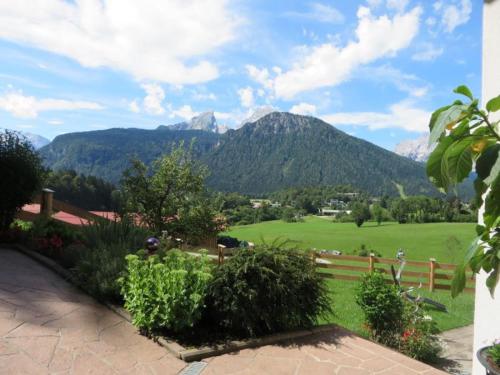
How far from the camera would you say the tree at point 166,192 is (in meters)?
10.2

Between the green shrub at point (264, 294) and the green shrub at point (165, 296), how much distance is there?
0.22 meters

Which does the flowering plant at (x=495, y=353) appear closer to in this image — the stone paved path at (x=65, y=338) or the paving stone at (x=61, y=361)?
the stone paved path at (x=65, y=338)

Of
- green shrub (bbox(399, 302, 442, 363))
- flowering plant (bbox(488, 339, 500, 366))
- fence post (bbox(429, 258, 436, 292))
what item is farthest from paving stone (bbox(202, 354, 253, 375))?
fence post (bbox(429, 258, 436, 292))

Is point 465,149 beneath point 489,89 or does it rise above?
beneath

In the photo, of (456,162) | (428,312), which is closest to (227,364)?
(456,162)

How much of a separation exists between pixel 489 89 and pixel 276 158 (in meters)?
166

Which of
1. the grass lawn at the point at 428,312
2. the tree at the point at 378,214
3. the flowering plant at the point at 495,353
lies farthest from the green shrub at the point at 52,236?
the tree at the point at 378,214

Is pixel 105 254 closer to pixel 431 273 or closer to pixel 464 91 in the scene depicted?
pixel 464 91

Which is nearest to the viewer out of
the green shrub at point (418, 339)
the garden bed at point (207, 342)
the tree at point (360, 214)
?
the garden bed at point (207, 342)

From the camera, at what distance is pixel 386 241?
46906 mm

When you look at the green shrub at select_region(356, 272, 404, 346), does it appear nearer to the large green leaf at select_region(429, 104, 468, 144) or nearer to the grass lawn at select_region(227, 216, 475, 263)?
the large green leaf at select_region(429, 104, 468, 144)

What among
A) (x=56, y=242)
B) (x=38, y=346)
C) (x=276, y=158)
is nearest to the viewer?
(x=38, y=346)

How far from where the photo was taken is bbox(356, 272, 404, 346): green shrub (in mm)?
5129

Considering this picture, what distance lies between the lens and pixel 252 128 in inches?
7712
